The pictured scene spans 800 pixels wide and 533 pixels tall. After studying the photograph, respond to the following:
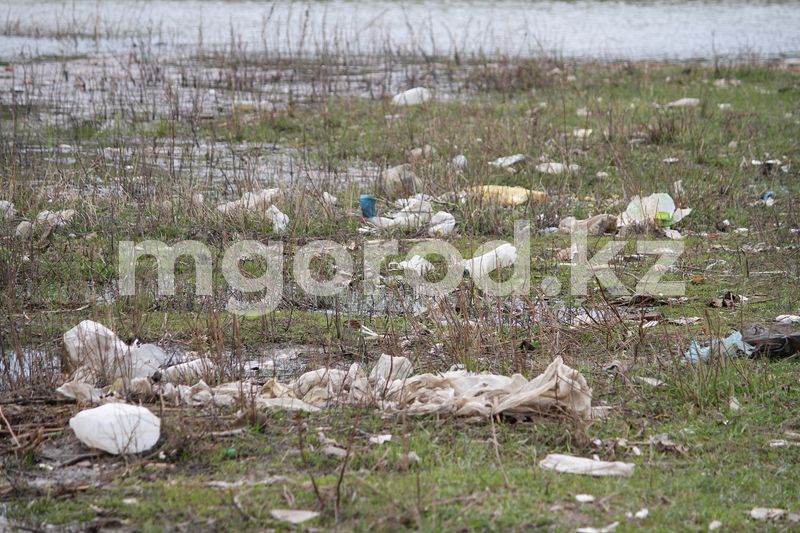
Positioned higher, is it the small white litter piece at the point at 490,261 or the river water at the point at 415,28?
the river water at the point at 415,28

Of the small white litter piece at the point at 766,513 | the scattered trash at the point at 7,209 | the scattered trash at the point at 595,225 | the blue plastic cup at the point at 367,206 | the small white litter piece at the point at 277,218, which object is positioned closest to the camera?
the small white litter piece at the point at 766,513

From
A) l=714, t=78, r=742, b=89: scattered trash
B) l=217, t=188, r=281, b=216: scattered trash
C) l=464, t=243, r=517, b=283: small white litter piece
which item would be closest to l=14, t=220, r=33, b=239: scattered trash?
l=217, t=188, r=281, b=216: scattered trash

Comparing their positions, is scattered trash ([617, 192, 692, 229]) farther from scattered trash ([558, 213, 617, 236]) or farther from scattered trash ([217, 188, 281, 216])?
scattered trash ([217, 188, 281, 216])

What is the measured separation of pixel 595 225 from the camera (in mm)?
5957

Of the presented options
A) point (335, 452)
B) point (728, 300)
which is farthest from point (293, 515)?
point (728, 300)

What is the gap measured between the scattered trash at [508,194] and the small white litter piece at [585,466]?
3405mm

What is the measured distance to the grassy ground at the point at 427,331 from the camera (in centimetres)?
271

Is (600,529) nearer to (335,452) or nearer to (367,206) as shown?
(335,452)

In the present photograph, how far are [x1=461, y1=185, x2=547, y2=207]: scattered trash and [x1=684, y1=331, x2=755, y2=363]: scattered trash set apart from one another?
2483 mm

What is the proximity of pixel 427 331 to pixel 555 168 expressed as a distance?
3.41m

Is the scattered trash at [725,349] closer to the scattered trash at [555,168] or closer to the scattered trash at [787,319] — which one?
the scattered trash at [787,319]

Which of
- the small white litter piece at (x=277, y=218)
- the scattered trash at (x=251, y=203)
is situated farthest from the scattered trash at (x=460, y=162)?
the small white litter piece at (x=277, y=218)

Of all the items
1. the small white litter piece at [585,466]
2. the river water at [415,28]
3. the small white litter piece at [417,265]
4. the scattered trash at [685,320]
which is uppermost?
the river water at [415,28]

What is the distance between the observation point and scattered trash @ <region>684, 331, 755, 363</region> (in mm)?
3721
